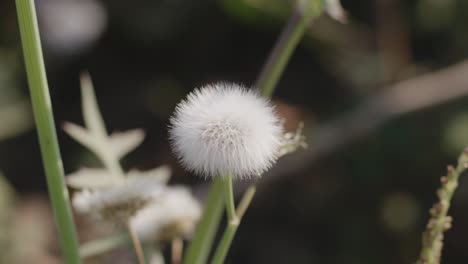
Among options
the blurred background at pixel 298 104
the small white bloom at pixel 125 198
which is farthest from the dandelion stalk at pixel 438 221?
the blurred background at pixel 298 104

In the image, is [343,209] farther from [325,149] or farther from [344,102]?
[344,102]

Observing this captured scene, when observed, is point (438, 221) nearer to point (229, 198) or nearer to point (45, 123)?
point (229, 198)

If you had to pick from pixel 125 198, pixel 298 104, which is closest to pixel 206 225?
pixel 125 198

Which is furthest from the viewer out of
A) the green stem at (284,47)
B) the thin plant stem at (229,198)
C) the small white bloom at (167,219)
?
the small white bloom at (167,219)

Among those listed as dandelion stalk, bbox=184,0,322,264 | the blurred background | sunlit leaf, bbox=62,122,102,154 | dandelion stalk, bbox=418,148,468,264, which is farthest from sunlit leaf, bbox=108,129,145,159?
the blurred background

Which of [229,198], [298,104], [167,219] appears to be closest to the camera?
[229,198]

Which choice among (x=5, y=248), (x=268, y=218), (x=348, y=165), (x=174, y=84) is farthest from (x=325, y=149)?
(x=5, y=248)

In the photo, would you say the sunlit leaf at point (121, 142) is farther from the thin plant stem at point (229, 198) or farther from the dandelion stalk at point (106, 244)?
the thin plant stem at point (229, 198)
